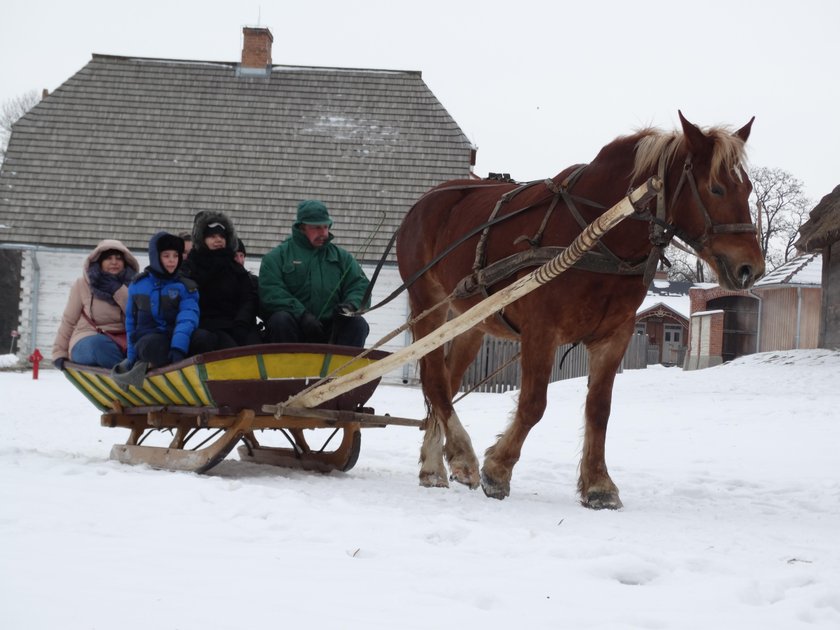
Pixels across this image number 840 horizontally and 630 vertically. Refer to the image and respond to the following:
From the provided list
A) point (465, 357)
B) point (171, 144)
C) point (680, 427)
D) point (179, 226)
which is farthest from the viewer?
point (171, 144)

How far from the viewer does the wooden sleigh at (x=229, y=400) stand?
5.88 metres

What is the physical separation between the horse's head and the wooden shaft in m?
0.23

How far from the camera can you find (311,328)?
22.0 ft

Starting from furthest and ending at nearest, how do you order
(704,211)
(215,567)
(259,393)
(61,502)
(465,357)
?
Answer: 1. (465,357)
2. (259,393)
3. (704,211)
4. (61,502)
5. (215,567)

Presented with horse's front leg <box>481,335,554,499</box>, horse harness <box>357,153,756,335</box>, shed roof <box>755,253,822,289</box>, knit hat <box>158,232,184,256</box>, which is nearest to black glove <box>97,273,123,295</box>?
knit hat <box>158,232,184,256</box>

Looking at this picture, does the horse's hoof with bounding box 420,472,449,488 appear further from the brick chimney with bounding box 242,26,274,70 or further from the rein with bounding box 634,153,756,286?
the brick chimney with bounding box 242,26,274,70

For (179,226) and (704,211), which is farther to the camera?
(179,226)

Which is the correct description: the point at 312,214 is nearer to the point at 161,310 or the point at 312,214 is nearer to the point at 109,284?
the point at 161,310

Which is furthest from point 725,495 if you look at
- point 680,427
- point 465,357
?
point 680,427

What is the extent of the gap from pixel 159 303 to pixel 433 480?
2.11 metres

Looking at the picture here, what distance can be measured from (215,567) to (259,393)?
267 cm

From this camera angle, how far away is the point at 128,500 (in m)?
4.75

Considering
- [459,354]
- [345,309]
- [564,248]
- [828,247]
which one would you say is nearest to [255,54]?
[828,247]

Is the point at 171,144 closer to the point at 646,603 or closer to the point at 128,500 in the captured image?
the point at 128,500
